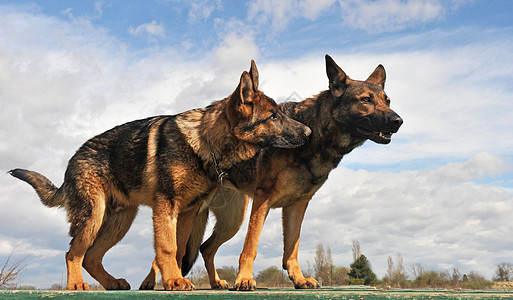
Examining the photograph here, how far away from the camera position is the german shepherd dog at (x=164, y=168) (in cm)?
579

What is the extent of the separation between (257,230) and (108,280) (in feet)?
8.89

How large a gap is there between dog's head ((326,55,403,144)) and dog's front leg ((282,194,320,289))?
126 centimetres

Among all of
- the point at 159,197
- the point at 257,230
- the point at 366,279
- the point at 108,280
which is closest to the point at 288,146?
the point at 257,230

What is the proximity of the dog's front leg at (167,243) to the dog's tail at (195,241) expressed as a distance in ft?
4.94

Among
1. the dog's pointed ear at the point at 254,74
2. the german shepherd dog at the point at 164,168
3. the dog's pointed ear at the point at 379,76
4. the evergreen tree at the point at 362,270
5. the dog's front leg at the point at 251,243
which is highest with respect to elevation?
the dog's pointed ear at the point at 379,76

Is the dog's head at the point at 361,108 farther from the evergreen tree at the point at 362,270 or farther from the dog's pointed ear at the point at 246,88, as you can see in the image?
the evergreen tree at the point at 362,270

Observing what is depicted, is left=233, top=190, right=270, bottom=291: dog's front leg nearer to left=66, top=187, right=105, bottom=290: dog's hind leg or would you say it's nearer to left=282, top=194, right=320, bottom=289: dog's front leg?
left=282, top=194, right=320, bottom=289: dog's front leg

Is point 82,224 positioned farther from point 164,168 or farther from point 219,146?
point 219,146

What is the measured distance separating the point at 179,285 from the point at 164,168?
5.16 feet

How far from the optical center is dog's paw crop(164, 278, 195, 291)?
507cm

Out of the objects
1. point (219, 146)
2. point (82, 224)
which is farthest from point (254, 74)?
point (82, 224)

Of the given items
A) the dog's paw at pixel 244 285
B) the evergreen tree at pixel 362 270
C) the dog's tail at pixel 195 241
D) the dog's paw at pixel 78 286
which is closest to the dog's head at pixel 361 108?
the dog's paw at pixel 244 285

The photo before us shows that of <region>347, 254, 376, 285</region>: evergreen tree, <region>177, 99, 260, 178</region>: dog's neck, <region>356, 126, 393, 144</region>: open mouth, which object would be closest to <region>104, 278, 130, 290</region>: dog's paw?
<region>177, 99, 260, 178</region>: dog's neck

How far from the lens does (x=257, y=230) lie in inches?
215
